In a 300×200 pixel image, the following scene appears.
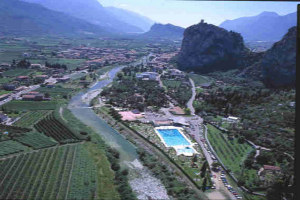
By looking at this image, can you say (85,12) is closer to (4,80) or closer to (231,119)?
(4,80)

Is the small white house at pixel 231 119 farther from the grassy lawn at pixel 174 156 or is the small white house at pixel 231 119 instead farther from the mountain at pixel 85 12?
the mountain at pixel 85 12

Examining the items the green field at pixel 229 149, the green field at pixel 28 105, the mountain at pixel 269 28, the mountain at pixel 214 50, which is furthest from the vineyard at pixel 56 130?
the mountain at pixel 269 28

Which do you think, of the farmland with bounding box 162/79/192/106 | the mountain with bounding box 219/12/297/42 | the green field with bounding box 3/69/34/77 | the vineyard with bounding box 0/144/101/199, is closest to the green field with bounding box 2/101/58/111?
the vineyard with bounding box 0/144/101/199

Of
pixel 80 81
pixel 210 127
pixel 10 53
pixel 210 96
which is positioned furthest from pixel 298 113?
pixel 10 53

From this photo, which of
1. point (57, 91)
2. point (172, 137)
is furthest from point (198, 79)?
point (172, 137)

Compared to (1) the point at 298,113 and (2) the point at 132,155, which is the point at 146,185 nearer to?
(2) the point at 132,155
